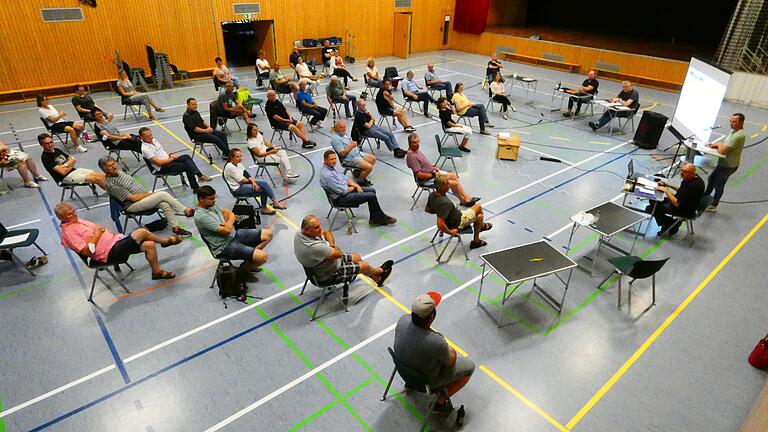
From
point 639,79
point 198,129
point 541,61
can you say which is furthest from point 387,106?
point 541,61

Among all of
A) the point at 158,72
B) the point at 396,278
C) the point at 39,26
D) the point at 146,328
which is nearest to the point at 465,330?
the point at 396,278

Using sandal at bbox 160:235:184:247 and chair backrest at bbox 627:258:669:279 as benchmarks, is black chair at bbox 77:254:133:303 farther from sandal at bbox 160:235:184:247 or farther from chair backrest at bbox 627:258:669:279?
chair backrest at bbox 627:258:669:279

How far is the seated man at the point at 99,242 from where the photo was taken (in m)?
5.04

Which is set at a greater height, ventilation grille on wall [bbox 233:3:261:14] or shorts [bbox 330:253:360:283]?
ventilation grille on wall [bbox 233:3:261:14]

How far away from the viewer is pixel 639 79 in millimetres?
16875

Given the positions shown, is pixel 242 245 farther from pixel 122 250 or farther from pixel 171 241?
pixel 122 250

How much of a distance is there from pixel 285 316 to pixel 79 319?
7.98 feet

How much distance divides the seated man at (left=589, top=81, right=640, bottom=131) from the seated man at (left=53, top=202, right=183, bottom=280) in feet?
35.9

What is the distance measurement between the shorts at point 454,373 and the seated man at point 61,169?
626cm

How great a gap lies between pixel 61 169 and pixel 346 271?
17.6 ft

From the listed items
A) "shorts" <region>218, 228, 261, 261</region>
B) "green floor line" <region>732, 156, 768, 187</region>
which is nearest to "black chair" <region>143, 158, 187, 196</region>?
"shorts" <region>218, 228, 261, 261</region>

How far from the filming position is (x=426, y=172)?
7539mm

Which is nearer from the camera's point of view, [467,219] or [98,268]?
[98,268]

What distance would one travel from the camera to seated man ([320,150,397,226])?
654 centimetres
